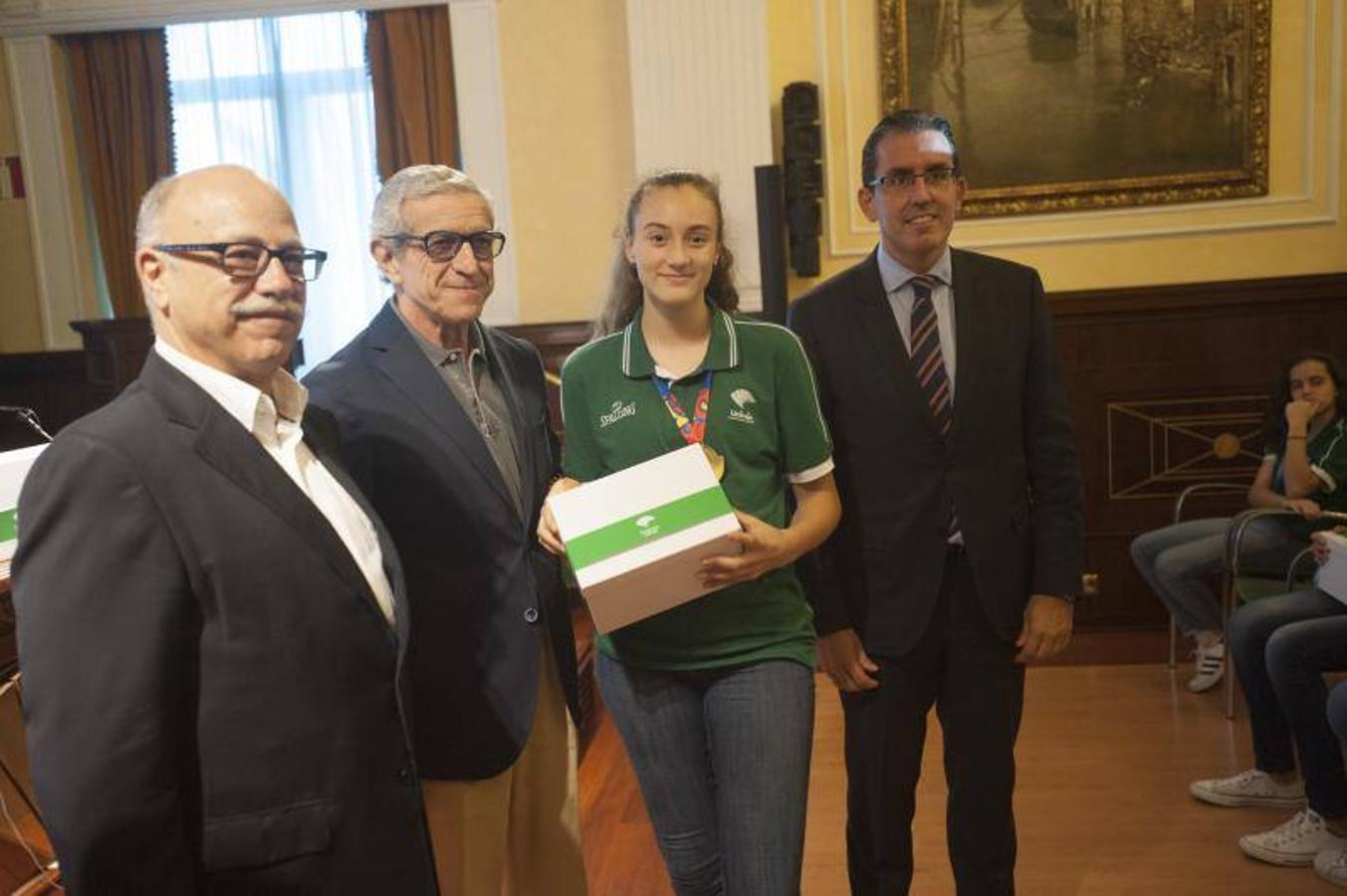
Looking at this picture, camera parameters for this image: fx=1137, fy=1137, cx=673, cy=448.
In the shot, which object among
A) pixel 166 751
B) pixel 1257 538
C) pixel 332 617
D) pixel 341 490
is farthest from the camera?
pixel 1257 538

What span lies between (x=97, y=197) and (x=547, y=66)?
2.46 m

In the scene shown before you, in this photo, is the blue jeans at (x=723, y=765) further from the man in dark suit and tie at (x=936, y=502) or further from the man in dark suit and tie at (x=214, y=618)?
the man in dark suit and tie at (x=214, y=618)

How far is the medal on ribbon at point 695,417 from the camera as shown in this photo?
181cm

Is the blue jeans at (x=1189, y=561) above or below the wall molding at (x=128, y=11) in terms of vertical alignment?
below

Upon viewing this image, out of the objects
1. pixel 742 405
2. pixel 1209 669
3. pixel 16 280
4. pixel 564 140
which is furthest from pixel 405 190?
pixel 16 280

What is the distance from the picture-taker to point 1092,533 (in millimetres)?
5090

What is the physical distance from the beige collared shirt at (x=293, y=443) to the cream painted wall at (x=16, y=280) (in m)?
5.37

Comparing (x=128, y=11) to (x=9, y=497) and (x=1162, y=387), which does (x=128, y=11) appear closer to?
(x=9, y=497)

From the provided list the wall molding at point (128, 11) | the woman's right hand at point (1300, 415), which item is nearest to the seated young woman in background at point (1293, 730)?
the woman's right hand at point (1300, 415)

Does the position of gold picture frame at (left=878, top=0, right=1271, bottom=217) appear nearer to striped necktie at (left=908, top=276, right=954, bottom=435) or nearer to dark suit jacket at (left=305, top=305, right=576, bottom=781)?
striped necktie at (left=908, top=276, right=954, bottom=435)

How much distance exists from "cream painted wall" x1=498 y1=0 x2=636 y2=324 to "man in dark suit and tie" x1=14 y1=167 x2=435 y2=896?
4182 millimetres

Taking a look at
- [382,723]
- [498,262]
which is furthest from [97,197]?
[382,723]

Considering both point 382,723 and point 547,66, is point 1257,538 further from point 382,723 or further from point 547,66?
point 547,66

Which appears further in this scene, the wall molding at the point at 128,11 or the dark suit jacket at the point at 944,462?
the wall molding at the point at 128,11
